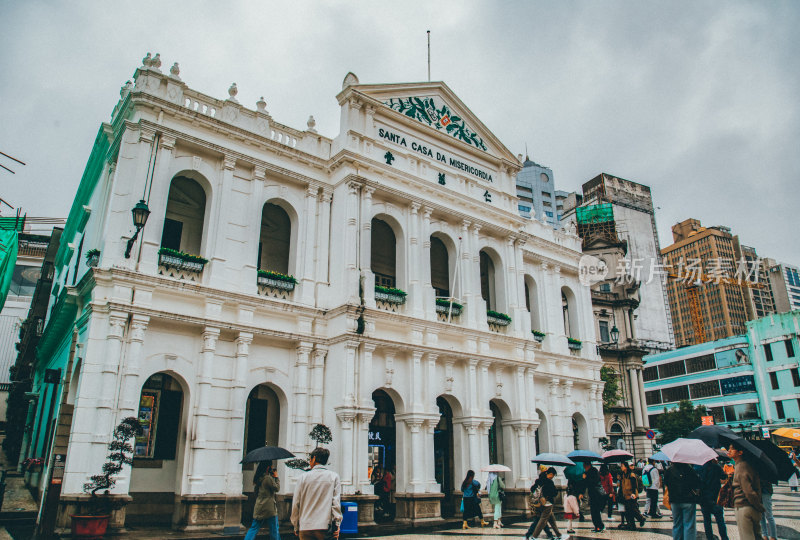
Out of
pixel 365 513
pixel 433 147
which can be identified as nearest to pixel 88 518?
pixel 365 513

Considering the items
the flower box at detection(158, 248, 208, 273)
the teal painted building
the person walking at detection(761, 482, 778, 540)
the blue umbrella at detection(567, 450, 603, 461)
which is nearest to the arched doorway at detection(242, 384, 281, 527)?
the flower box at detection(158, 248, 208, 273)

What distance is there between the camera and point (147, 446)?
1648 centimetres

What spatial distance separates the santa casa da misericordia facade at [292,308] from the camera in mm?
15891

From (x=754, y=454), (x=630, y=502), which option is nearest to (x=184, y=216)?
(x=630, y=502)

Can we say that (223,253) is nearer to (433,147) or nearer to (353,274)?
(353,274)

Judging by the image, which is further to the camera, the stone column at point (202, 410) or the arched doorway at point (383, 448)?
the arched doorway at point (383, 448)

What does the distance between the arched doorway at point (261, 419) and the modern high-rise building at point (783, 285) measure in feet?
330

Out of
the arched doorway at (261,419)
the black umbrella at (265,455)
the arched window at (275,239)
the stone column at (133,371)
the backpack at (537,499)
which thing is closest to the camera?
the black umbrella at (265,455)

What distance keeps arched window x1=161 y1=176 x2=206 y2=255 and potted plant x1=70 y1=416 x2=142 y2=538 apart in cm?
686

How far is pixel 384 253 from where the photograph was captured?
2344 cm

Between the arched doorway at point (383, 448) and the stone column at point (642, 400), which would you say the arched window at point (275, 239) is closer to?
the arched doorway at point (383, 448)

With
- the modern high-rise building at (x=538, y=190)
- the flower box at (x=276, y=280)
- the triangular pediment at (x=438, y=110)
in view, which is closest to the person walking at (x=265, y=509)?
the flower box at (x=276, y=280)

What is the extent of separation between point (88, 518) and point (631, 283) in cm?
4512

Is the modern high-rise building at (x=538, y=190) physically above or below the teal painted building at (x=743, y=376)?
above
